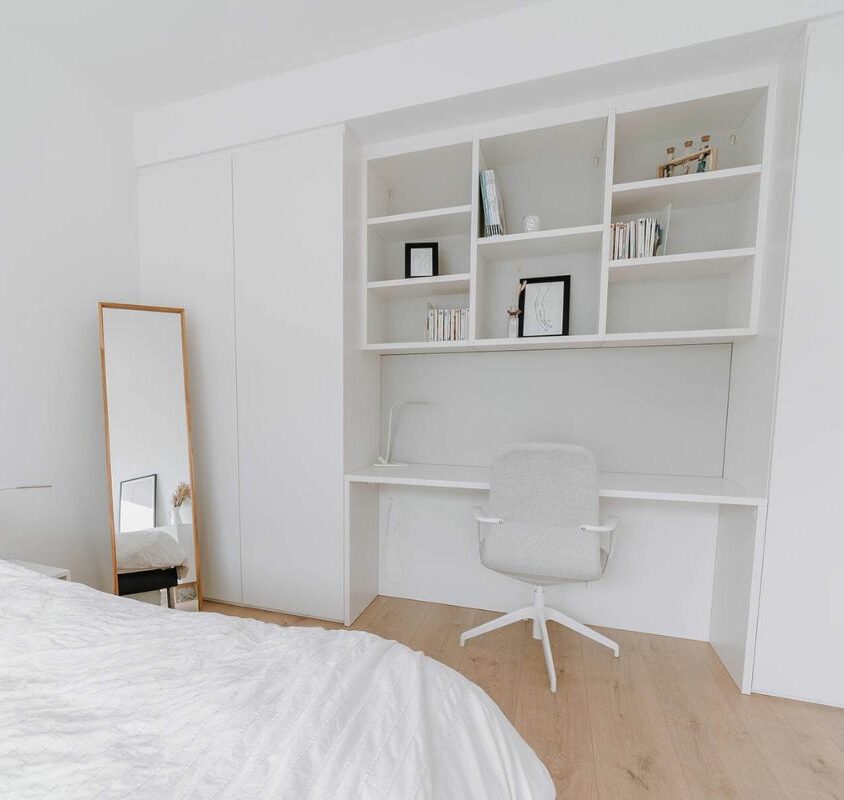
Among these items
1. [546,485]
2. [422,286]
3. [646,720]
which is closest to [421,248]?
[422,286]

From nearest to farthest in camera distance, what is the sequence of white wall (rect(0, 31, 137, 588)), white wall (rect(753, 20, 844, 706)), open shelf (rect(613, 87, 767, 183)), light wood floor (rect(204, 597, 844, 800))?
light wood floor (rect(204, 597, 844, 800)) → white wall (rect(753, 20, 844, 706)) → open shelf (rect(613, 87, 767, 183)) → white wall (rect(0, 31, 137, 588))

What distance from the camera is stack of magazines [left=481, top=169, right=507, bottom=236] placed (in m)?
2.01

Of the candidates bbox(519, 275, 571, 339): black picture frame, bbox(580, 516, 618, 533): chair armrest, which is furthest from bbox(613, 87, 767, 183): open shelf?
bbox(580, 516, 618, 533): chair armrest

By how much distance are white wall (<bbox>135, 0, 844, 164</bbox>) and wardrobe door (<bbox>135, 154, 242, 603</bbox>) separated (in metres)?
0.20

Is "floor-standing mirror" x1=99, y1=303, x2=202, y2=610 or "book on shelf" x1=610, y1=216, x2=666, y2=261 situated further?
"floor-standing mirror" x1=99, y1=303, x2=202, y2=610

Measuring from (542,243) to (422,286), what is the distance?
0.62 metres

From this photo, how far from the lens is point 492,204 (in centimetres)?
201

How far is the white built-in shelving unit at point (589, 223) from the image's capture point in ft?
5.90

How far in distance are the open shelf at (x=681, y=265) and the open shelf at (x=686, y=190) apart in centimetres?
27

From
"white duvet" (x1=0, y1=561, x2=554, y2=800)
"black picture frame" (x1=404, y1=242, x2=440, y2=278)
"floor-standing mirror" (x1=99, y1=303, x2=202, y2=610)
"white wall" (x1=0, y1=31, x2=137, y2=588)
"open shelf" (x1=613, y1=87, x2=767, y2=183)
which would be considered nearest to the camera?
"white duvet" (x1=0, y1=561, x2=554, y2=800)

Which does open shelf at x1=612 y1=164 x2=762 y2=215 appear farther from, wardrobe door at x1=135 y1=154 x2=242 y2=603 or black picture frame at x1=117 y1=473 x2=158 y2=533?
black picture frame at x1=117 y1=473 x2=158 y2=533

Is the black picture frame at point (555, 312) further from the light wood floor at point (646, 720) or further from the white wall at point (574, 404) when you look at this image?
the light wood floor at point (646, 720)

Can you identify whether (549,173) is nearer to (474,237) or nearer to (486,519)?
(474,237)

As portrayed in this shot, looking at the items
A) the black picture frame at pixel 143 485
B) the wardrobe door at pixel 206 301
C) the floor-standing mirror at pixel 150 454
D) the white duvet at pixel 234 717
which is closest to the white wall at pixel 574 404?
the wardrobe door at pixel 206 301
